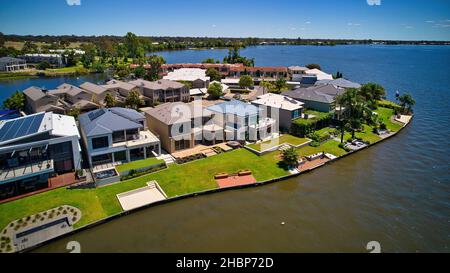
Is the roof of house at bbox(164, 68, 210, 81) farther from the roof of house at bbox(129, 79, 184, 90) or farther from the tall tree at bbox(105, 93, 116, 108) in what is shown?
the tall tree at bbox(105, 93, 116, 108)

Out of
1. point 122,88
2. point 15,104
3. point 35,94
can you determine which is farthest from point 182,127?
point 15,104

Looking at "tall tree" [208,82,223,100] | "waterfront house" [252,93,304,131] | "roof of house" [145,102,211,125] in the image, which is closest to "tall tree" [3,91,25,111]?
"roof of house" [145,102,211,125]

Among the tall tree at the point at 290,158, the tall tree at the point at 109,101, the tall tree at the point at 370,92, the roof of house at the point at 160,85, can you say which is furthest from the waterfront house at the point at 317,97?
the tall tree at the point at 109,101

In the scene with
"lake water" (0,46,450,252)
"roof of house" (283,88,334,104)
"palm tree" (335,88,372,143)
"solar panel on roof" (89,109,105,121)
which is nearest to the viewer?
"lake water" (0,46,450,252)

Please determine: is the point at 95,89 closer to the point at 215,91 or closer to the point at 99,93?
the point at 99,93

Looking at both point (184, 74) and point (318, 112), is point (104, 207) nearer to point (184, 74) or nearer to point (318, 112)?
point (318, 112)

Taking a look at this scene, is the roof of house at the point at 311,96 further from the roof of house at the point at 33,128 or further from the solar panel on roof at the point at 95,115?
the roof of house at the point at 33,128
